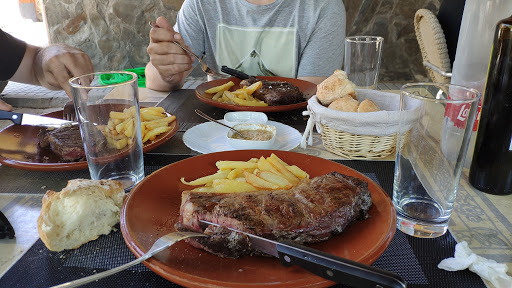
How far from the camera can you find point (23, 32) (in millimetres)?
7348

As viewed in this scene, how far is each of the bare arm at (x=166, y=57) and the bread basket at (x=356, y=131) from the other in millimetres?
1231

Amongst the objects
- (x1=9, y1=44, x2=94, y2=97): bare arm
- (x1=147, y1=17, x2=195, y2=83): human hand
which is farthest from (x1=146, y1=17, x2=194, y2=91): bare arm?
(x1=9, y1=44, x2=94, y2=97): bare arm

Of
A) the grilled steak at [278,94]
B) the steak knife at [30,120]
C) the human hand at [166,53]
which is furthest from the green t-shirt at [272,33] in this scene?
the steak knife at [30,120]

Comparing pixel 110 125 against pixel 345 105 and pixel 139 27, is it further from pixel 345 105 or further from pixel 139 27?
pixel 139 27

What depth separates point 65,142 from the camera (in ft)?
4.88

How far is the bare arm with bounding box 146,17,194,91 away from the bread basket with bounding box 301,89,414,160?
1.23 meters

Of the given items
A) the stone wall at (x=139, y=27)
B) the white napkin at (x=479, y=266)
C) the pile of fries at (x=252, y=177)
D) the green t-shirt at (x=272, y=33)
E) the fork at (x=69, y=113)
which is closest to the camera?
the white napkin at (x=479, y=266)

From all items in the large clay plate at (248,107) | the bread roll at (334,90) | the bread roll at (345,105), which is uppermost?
the bread roll at (334,90)

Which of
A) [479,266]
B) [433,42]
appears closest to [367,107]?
[479,266]

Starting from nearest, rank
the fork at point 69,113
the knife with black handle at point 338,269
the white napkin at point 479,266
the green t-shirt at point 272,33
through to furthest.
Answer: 1. the knife with black handle at point 338,269
2. the white napkin at point 479,266
3. the fork at point 69,113
4. the green t-shirt at point 272,33

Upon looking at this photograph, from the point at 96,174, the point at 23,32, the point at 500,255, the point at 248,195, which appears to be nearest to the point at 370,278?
the point at 248,195

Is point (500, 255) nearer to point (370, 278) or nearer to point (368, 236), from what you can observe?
point (368, 236)

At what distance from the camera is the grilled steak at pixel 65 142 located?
4.80 ft

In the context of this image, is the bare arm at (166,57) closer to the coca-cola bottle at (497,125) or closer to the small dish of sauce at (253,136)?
the small dish of sauce at (253,136)
